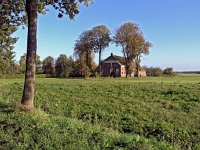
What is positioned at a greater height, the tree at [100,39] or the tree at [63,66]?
the tree at [100,39]

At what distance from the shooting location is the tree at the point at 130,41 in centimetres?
9775

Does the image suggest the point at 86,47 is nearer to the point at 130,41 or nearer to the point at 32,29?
the point at 130,41

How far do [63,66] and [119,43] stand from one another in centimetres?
1734

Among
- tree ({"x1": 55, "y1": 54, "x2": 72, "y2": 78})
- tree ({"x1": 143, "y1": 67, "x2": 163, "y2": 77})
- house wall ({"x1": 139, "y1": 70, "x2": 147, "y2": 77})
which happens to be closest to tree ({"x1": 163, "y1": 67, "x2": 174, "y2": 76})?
tree ({"x1": 143, "y1": 67, "x2": 163, "y2": 77})

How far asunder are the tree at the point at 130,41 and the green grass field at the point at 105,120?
215ft

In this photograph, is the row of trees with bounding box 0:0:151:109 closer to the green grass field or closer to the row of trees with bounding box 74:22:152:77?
the green grass field

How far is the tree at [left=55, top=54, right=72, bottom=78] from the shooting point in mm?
101625

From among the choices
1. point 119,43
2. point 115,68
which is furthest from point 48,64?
point 119,43

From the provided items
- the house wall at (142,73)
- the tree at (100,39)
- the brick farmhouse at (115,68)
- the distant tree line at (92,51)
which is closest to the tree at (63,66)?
the distant tree line at (92,51)

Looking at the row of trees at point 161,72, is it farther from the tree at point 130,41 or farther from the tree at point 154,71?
the tree at point 130,41

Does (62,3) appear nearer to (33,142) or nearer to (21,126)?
(21,126)

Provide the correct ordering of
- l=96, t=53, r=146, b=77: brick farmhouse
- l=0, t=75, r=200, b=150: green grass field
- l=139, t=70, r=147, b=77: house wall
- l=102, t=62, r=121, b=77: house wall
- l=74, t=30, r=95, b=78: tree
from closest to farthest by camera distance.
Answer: l=0, t=75, r=200, b=150: green grass field
l=74, t=30, r=95, b=78: tree
l=96, t=53, r=146, b=77: brick farmhouse
l=102, t=62, r=121, b=77: house wall
l=139, t=70, r=147, b=77: house wall

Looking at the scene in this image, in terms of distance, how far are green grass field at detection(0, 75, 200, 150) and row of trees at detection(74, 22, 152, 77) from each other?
205ft

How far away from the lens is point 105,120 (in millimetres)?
19469
